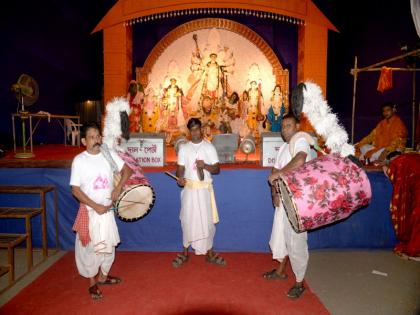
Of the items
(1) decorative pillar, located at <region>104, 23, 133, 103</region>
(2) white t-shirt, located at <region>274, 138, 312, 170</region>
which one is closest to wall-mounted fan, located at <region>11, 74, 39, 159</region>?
(1) decorative pillar, located at <region>104, 23, 133, 103</region>

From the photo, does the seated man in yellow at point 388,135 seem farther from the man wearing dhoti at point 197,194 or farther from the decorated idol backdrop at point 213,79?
the decorated idol backdrop at point 213,79

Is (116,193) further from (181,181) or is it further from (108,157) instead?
(181,181)

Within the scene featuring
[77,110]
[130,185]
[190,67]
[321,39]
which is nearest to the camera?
[130,185]

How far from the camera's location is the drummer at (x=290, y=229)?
10.8ft

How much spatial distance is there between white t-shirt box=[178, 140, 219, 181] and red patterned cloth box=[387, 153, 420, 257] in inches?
99.0

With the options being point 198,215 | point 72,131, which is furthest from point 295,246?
point 72,131

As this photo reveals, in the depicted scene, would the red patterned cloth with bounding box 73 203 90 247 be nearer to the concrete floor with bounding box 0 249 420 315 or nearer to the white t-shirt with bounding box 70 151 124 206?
the white t-shirt with bounding box 70 151 124 206

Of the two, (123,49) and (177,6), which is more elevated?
(177,6)

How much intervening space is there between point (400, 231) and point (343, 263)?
96 cm

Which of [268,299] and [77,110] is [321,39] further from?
[77,110]

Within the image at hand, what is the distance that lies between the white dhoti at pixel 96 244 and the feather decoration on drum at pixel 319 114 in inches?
88.2

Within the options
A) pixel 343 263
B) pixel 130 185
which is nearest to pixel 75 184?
pixel 130 185

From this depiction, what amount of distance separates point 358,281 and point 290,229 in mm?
1245

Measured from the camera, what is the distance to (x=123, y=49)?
727 centimetres
